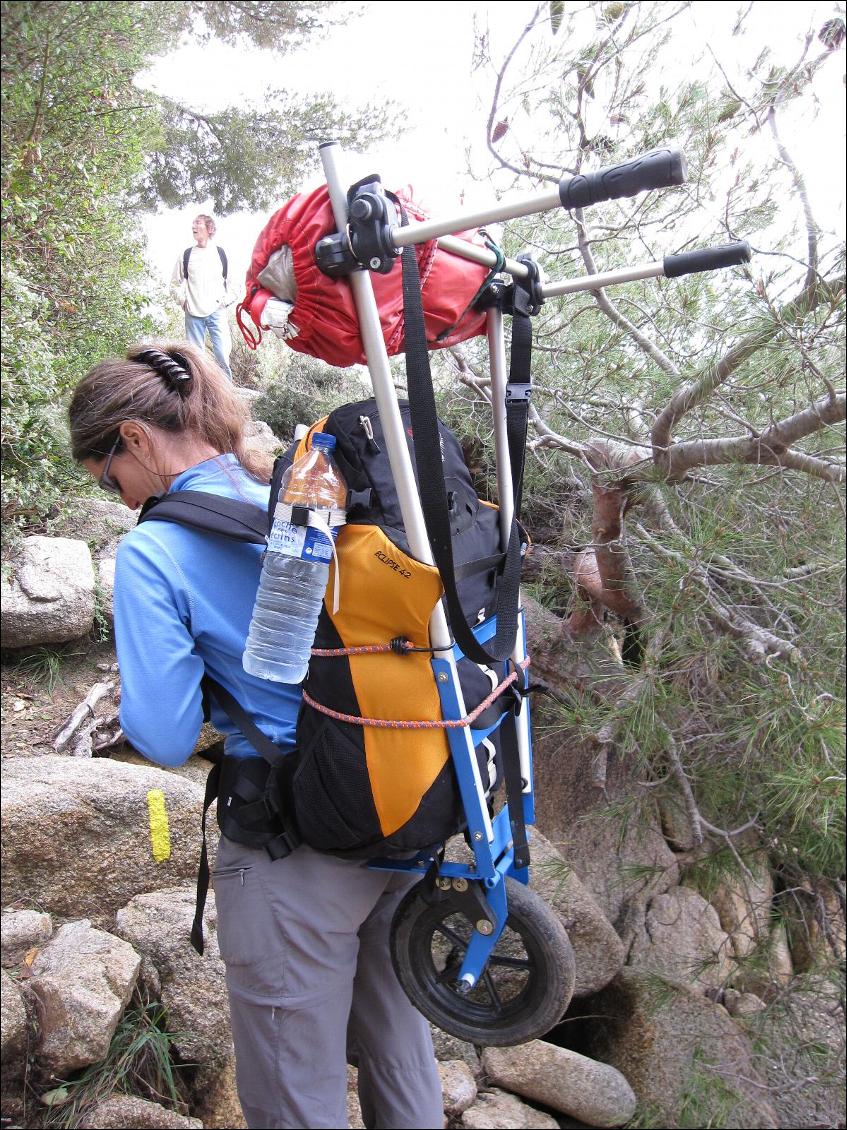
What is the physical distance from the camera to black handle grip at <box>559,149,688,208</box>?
98cm

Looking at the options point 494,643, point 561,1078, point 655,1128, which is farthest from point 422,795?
point 655,1128

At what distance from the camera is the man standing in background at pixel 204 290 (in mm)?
3006

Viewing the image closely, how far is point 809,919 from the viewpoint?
3014 millimetres

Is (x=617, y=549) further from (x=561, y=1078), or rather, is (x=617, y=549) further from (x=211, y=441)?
(x=561, y=1078)

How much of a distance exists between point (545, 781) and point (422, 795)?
9.49 ft

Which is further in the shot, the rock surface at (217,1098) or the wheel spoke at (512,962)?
the rock surface at (217,1098)

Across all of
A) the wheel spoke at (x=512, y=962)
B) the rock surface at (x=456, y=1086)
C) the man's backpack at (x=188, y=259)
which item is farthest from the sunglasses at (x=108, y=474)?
the rock surface at (x=456, y=1086)

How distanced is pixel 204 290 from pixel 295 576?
3.07 metres

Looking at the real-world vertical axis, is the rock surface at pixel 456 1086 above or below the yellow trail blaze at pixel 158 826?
below

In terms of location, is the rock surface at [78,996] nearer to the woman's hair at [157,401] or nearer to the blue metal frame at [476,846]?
the blue metal frame at [476,846]

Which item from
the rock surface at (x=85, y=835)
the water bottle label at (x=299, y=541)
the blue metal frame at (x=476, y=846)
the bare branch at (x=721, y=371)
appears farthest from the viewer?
the rock surface at (x=85, y=835)

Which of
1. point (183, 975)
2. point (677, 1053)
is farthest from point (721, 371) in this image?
point (677, 1053)

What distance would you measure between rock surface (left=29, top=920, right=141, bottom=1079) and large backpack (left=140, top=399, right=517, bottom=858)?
1307 millimetres

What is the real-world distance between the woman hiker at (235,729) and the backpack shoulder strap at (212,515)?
30mm
